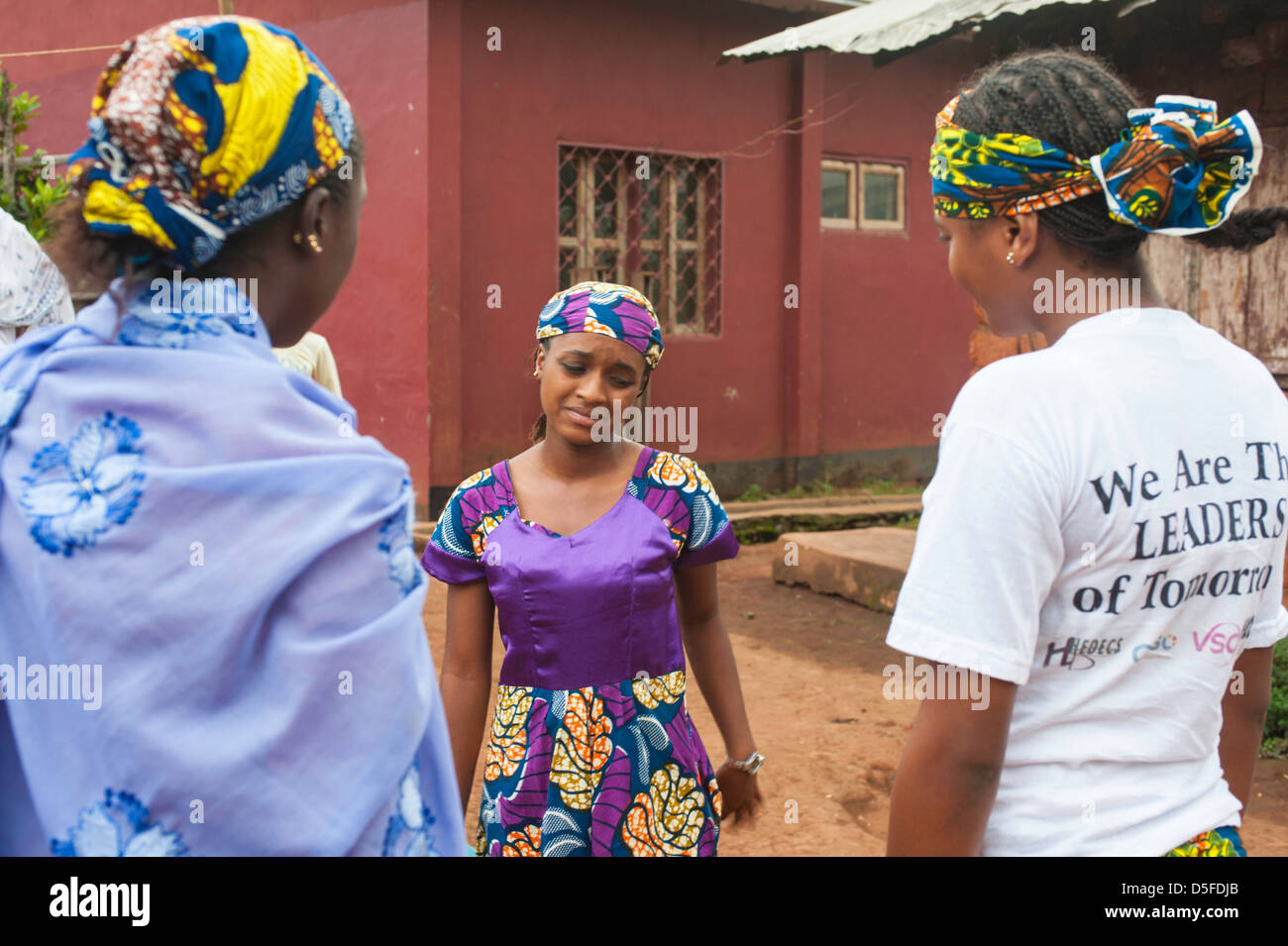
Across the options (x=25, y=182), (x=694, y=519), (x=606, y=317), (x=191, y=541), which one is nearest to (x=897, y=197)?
(x=25, y=182)

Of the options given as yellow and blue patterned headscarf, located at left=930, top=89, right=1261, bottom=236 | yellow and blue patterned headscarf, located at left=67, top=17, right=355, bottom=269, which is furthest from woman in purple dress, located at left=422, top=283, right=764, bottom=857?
yellow and blue patterned headscarf, located at left=67, top=17, right=355, bottom=269

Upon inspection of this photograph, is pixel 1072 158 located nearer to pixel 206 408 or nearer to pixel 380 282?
pixel 206 408

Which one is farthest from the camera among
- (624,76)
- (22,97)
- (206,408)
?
(624,76)

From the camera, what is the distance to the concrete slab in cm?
688

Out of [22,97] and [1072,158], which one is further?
[22,97]

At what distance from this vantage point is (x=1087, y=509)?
4.31 ft

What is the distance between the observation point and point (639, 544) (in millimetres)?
2273

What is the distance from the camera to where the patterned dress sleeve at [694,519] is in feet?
7.75

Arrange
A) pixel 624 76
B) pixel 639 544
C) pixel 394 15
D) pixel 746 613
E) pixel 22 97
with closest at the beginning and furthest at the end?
1. pixel 639 544
2. pixel 22 97
3. pixel 746 613
4. pixel 394 15
5. pixel 624 76

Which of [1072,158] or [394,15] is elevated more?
[394,15]

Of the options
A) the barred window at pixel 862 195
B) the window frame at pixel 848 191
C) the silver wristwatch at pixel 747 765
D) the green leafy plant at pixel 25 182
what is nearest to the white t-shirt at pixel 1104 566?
the silver wristwatch at pixel 747 765

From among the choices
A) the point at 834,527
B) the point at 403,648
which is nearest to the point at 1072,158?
the point at 403,648

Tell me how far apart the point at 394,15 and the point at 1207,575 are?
799 cm

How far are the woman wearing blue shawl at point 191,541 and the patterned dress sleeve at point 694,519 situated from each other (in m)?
1.21
